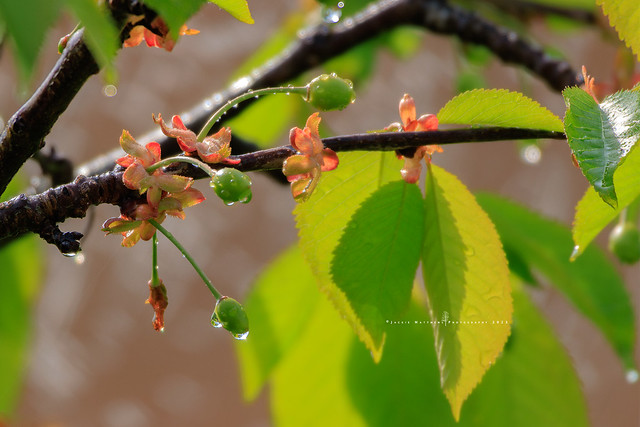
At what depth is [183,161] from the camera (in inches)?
8.7

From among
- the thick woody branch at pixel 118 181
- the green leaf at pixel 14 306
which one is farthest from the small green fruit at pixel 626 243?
the green leaf at pixel 14 306

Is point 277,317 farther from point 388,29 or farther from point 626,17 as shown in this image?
point 626,17

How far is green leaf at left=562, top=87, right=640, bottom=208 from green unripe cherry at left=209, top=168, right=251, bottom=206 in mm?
95

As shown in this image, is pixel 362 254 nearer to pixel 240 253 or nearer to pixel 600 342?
pixel 240 253

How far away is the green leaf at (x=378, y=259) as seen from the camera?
27 centimetres

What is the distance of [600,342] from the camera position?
1325mm

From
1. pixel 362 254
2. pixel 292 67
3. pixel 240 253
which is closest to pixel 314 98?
pixel 362 254

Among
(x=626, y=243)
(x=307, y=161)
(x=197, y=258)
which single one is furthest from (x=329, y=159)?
(x=197, y=258)

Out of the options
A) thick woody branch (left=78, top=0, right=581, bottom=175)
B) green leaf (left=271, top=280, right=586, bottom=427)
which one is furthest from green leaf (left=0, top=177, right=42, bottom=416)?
green leaf (left=271, top=280, right=586, bottom=427)

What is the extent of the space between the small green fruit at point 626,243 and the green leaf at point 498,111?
0.18 metres

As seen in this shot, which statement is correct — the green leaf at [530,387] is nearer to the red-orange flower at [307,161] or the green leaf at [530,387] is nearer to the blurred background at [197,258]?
the red-orange flower at [307,161]

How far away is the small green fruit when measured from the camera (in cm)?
39

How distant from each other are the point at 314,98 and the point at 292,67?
0.97 ft

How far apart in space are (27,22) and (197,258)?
45.4 inches
